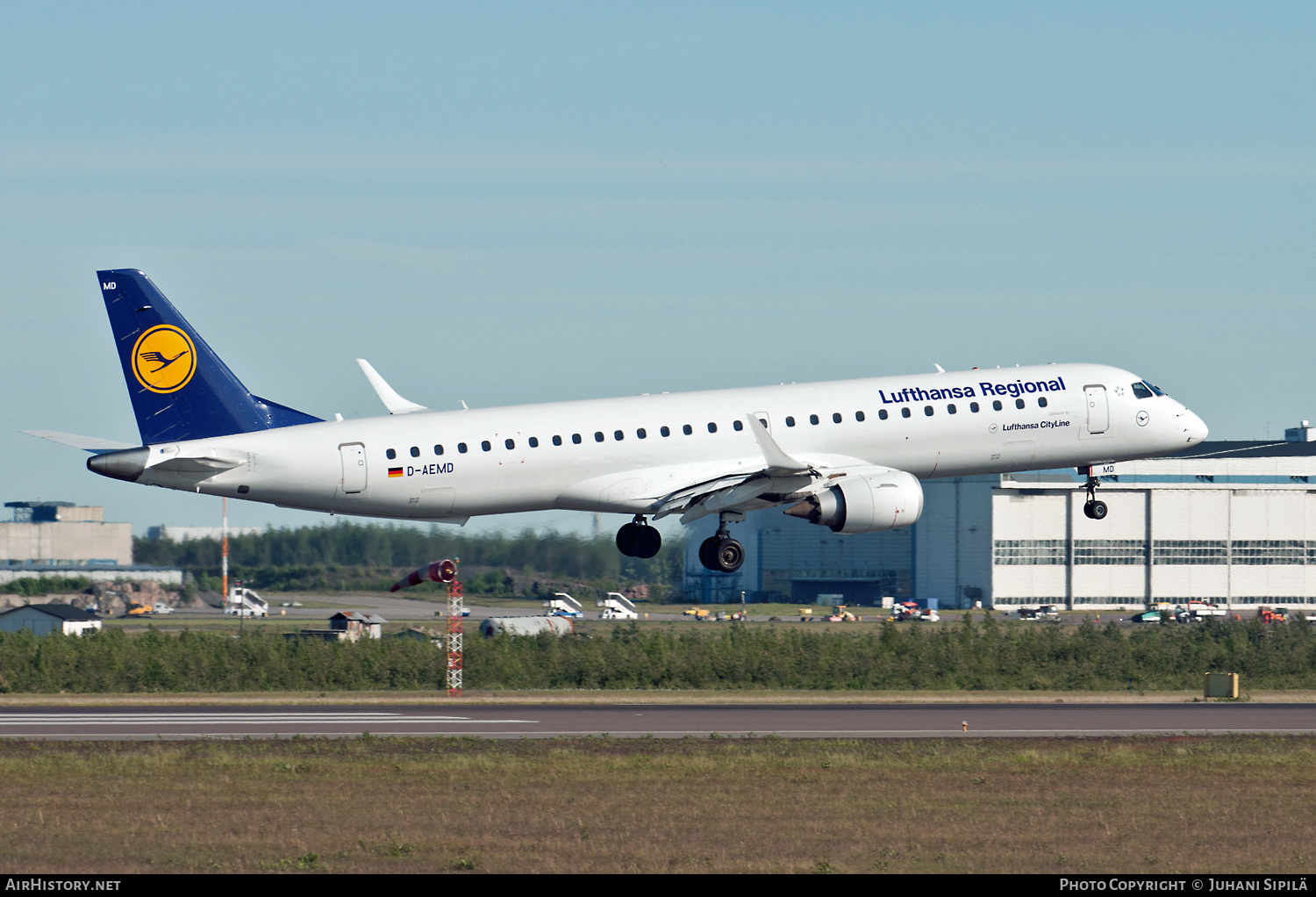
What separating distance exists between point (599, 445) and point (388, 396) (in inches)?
295

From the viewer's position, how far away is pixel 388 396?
50781 millimetres

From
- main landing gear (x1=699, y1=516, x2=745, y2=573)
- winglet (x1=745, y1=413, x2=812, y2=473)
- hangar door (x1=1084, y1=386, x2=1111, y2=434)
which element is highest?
hangar door (x1=1084, y1=386, x2=1111, y2=434)

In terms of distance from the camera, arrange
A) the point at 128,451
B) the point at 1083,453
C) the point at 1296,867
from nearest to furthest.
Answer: the point at 1296,867 → the point at 128,451 → the point at 1083,453

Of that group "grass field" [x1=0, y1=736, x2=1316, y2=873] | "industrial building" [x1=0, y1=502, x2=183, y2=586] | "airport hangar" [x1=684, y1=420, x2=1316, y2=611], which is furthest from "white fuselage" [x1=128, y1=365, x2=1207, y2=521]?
"industrial building" [x1=0, y1=502, x2=183, y2=586]

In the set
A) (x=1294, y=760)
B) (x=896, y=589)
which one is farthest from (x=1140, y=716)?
(x=896, y=589)

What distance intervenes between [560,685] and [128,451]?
31.7 metres

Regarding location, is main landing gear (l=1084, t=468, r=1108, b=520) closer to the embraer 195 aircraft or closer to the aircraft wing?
the embraer 195 aircraft

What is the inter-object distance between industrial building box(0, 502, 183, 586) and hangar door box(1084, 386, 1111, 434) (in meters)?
128

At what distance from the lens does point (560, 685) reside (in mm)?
73188

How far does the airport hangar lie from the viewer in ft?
475

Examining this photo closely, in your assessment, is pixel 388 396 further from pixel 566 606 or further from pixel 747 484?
pixel 566 606

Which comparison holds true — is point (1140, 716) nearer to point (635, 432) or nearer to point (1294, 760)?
point (1294, 760)

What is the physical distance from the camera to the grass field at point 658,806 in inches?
1008

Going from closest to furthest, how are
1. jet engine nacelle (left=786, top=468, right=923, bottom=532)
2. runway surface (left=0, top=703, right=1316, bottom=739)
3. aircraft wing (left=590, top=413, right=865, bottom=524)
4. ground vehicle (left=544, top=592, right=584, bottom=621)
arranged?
1. runway surface (left=0, top=703, right=1316, bottom=739)
2. aircraft wing (left=590, top=413, right=865, bottom=524)
3. jet engine nacelle (left=786, top=468, right=923, bottom=532)
4. ground vehicle (left=544, top=592, right=584, bottom=621)
